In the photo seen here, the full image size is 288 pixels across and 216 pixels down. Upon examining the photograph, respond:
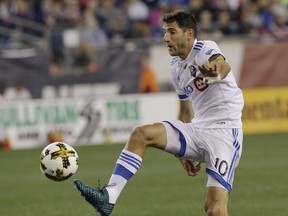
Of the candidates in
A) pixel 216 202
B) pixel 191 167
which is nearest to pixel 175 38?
pixel 191 167

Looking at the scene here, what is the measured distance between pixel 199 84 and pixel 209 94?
0.15 meters

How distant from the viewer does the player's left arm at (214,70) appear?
300 inches

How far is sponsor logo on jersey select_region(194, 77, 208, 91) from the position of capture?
8.42m

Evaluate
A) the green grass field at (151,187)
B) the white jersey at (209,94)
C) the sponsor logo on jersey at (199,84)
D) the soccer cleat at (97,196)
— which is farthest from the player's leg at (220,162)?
the green grass field at (151,187)

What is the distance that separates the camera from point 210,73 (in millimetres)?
7652

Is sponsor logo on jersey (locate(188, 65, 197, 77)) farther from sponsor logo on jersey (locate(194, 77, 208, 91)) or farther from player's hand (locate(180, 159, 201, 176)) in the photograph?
player's hand (locate(180, 159, 201, 176))

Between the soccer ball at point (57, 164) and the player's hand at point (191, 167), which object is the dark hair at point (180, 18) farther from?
the soccer ball at point (57, 164)

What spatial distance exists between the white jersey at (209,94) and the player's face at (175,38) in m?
0.13

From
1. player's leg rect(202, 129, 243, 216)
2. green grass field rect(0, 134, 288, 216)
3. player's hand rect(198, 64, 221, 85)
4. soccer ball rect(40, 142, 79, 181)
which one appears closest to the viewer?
player's hand rect(198, 64, 221, 85)

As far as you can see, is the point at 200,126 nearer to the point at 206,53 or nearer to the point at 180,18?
the point at 206,53

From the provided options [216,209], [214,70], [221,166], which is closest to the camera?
[214,70]

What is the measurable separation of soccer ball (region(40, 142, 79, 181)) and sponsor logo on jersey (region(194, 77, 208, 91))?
139 cm

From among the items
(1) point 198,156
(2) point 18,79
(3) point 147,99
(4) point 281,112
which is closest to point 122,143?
(3) point 147,99

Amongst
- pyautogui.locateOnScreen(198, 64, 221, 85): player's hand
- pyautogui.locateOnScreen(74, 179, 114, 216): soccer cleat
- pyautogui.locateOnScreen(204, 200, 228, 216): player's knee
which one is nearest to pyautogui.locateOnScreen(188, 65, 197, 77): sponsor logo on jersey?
A: pyautogui.locateOnScreen(198, 64, 221, 85): player's hand
